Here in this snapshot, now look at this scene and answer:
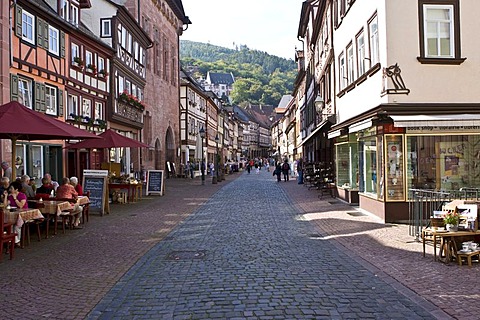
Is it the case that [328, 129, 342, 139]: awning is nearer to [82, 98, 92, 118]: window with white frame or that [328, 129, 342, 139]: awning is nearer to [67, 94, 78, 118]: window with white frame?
[67, 94, 78, 118]: window with white frame

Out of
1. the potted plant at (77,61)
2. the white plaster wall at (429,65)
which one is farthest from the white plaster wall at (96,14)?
the white plaster wall at (429,65)

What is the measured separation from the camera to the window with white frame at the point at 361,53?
1722cm

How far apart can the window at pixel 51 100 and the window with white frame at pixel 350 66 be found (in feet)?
38.0

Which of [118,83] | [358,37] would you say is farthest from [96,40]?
[358,37]

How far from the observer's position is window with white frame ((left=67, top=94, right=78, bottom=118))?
78.3ft

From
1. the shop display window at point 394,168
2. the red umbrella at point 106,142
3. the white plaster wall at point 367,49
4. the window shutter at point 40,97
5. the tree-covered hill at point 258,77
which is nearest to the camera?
the shop display window at point 394,168

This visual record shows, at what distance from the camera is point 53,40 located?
21.8 metres

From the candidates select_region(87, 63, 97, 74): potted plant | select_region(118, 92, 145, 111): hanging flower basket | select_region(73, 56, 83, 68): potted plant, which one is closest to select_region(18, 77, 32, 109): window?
select_region(73, 56, 83, 68): potted plant

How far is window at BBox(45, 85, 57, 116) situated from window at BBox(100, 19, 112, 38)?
347 inches

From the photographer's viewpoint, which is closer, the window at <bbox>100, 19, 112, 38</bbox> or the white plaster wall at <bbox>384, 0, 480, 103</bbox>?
the white plaster wall at <bbox>384, 0, 480, 103</bbox>

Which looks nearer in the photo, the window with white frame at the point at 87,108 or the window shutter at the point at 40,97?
the window shutter at the point at 40,97

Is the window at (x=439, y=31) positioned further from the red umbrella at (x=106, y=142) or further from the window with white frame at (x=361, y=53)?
the red umbrella at (x=106, y=142)

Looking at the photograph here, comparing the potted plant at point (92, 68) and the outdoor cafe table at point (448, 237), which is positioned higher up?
the potted plant at point (92, 68)

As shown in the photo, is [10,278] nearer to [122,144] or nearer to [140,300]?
[140,300]
